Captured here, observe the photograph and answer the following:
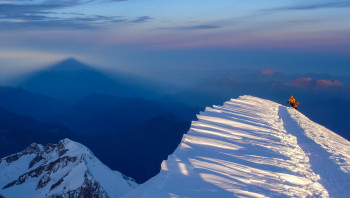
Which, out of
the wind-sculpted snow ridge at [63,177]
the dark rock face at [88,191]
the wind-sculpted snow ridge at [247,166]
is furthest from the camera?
the wind-sculpted snow ridge at [63,177]

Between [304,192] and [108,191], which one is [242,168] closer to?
[304,192]

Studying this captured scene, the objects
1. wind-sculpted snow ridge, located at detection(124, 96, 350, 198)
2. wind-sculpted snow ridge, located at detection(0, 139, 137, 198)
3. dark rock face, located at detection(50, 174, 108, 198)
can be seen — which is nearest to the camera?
wind-sculpted snow ridge, located at detection(124, 96, 350, 198)

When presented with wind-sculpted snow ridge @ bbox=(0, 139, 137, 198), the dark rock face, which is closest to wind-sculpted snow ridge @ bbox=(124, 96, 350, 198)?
the dark rock face

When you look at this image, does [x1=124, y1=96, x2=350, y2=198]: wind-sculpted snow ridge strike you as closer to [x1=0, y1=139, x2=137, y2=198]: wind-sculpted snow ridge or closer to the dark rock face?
the dark rock face

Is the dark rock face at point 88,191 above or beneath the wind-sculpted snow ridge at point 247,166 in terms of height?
beneath

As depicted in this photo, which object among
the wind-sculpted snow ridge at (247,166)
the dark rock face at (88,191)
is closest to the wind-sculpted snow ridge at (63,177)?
the dark rock face at (88,191)

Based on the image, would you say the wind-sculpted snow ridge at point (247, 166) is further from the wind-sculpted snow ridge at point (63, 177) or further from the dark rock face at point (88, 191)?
the wind-sculpted snow ridge at point (63, 177)

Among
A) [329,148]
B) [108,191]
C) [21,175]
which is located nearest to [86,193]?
[108,191]

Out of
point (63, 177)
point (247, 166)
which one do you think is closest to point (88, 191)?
point (63, 177)
